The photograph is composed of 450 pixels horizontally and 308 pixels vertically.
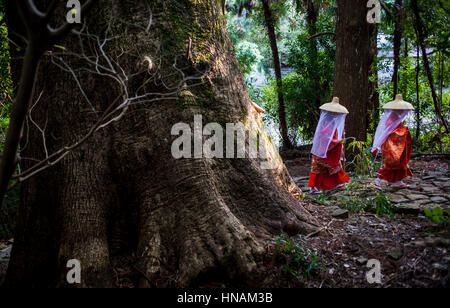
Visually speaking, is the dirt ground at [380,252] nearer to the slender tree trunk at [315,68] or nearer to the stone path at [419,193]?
the stone path at [419,193]

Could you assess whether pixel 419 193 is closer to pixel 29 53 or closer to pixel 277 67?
pixel 29 53

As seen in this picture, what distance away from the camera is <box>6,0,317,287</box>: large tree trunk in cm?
269

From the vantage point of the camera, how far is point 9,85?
541 centimetres

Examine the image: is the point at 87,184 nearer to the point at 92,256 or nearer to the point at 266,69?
the point at 92,256

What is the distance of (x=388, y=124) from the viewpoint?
196 inches

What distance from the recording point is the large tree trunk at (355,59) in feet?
21.6

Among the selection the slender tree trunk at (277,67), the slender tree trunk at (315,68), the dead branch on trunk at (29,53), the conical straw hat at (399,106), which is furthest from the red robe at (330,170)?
the slender tree trunk at (277,67)

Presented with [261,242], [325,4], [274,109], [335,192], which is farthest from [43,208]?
[325,4]

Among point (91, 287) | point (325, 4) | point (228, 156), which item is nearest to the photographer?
point (91, 287)

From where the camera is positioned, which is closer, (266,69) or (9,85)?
(9,85)

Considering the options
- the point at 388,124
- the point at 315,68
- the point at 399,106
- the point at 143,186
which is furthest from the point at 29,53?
the point at 315,68

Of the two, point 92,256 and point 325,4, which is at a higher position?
point 325,4

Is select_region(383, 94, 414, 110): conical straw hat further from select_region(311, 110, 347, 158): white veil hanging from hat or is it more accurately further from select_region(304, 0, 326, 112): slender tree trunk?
select_region(304, 0, 326, 112): slender tree trunk

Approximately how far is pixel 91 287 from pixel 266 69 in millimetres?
19502
